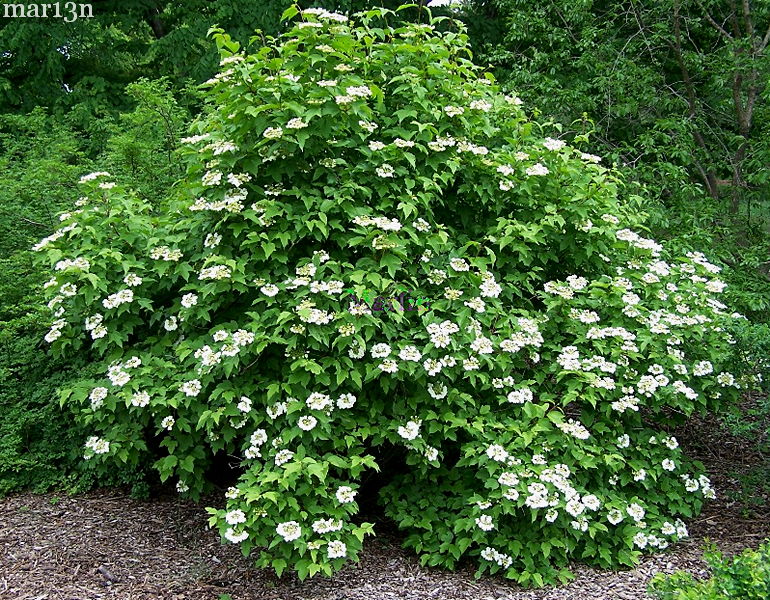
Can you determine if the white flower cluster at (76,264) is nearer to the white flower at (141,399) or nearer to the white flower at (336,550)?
the white flower at (141,399)

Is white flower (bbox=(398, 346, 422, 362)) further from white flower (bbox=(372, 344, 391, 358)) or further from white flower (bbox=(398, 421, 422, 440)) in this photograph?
white flower (bbox=(398, 421, 422, 440))

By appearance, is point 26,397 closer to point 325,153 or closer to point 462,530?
point 325,153

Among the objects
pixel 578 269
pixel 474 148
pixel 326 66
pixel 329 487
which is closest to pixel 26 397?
pixel 329 487

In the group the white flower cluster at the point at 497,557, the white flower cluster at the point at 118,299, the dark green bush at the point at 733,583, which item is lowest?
the white flower cluster at the point at 497,557

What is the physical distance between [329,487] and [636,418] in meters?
1.55

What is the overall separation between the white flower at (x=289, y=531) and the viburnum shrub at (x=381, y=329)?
12mm

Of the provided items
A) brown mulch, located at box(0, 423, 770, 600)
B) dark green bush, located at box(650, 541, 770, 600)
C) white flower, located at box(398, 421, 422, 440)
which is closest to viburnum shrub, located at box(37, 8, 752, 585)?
white flower, located at box(398, 421, 422, 440)

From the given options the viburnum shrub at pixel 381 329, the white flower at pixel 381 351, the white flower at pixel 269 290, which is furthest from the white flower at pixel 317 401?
the white flower at pixel 269 290

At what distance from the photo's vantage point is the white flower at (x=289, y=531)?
2.78m

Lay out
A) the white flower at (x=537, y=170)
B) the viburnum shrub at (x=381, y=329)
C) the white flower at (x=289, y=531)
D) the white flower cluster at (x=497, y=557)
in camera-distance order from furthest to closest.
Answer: the white flower at (x=537, y=170) < the white flower cluster at (x=497, y=557) < the viburnum shrub at (x=381, y=329) < the white flower at (x=289, y=531)

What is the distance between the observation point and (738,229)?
607cm

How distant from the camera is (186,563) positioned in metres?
3.33

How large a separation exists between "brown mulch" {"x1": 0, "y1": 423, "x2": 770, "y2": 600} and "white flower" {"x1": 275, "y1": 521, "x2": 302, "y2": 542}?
43 cm

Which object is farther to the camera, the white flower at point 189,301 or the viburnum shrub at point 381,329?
the white flower at point 189,301
